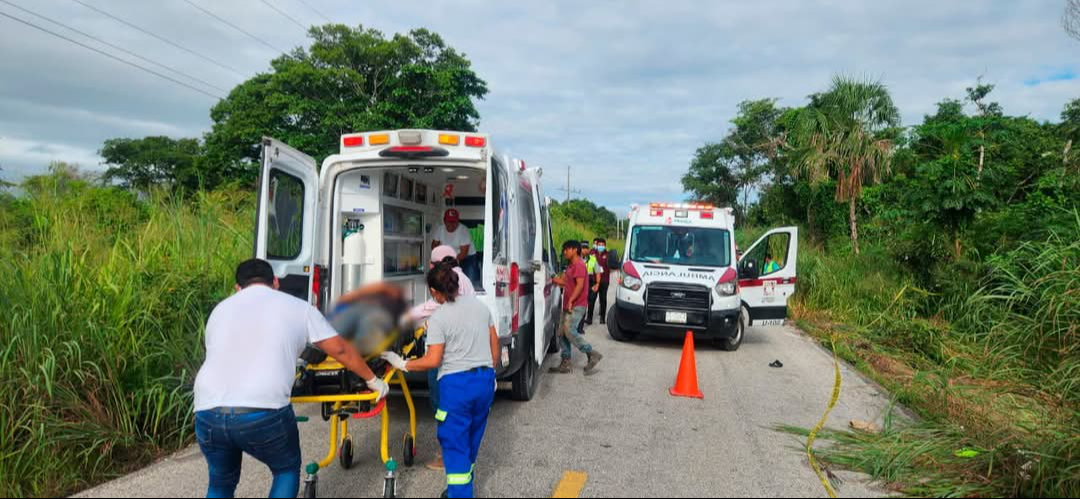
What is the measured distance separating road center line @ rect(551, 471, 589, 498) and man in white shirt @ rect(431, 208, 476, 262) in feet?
11.2

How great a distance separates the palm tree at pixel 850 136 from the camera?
17875mm

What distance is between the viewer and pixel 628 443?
541cm

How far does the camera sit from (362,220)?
6238mm

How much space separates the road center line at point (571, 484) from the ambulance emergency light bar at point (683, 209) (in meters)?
6.78

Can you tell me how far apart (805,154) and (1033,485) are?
15709 millimetres

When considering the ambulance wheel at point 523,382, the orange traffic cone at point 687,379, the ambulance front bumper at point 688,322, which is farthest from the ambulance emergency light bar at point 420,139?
the ambulance front bumper at point 688,322

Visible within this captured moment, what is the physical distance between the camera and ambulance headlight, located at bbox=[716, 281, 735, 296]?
9.78 m

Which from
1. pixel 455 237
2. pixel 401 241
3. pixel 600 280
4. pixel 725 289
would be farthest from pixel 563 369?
pixel 600 280

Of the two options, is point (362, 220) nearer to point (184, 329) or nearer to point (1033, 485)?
point (184, 329)

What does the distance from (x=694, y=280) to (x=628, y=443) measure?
15.8ft

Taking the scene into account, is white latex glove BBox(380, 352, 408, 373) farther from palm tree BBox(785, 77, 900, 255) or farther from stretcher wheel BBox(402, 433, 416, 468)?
palm tree BBox(785, 77, 900, 255)

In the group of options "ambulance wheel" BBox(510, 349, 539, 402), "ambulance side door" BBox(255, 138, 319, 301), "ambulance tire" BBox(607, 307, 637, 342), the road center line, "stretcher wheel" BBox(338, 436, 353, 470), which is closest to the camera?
the road center line

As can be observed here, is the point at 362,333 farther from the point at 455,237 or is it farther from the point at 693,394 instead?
the point at 693,394

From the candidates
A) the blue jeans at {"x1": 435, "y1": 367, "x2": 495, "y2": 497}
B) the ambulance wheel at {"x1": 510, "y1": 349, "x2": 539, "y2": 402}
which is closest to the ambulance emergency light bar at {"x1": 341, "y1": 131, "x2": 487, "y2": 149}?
the blue jeans at {"x1": 435, "y1": 367, "x2": 495, "y2": 497}
